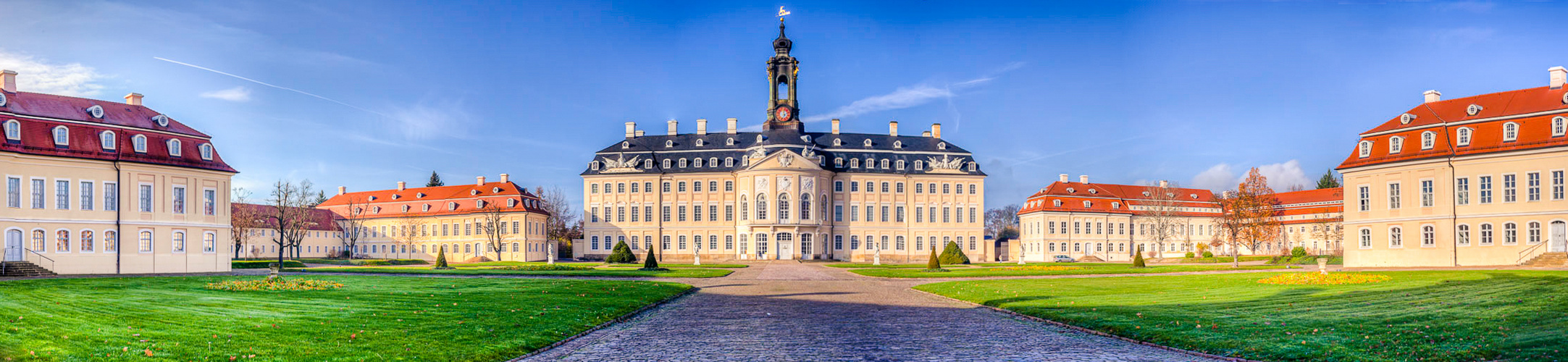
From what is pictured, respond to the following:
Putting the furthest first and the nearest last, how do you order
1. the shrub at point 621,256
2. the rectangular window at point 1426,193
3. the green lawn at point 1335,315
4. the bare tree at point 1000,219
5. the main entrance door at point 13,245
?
the bare tree at point 1000,219
the shrub at point 621,256
the rectangular window at point 1426,193
the main entrance door at point 13,245
the green lawn at point 1335,315

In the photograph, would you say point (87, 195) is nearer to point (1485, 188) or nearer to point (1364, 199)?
point (1364, 199)

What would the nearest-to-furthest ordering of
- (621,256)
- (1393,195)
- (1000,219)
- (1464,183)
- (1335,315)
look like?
(1335,315) → (1464,183) → (1393,195) → (621,256) → (1000,219)

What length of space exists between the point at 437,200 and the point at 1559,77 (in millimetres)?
82280

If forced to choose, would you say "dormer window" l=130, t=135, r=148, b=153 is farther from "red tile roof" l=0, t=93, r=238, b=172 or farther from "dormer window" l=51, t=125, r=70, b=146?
"dormer window" l=51, t=125, r=70, b=146

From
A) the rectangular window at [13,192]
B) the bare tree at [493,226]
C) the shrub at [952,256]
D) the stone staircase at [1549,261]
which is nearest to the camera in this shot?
the rectangular window at [13,192]

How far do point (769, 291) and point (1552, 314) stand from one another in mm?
18745

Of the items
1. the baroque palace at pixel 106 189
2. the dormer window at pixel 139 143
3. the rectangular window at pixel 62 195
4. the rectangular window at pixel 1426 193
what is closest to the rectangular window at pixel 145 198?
the baroque palace at pixel 106 189

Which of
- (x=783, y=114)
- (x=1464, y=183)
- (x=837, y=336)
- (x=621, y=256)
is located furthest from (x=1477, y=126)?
(x=783, y=114)

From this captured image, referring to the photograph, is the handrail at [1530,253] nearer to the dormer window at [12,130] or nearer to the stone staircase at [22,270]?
the stone staircase at [22,270]

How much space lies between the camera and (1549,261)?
3825 centimetres

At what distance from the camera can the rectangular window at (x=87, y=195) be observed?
3925 cm

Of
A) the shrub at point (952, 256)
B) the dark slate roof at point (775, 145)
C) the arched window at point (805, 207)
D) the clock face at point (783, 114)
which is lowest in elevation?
the shrub at point (952, 256)

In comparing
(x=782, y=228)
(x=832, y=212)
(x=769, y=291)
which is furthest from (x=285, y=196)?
(x=769, y=291)

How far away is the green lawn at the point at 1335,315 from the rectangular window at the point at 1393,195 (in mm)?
19807
